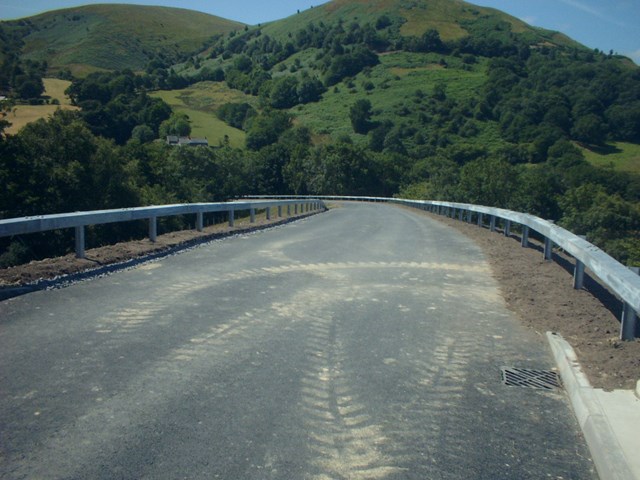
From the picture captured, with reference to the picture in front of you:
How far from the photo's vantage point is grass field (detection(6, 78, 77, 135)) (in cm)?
8610

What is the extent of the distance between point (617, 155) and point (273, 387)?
122504mm

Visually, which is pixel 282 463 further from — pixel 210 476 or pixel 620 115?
pixel 620 115

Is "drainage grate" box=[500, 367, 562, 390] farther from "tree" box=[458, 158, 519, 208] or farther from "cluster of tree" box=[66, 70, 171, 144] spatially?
"cluster of tree" box=[66, 70, 171, 144]

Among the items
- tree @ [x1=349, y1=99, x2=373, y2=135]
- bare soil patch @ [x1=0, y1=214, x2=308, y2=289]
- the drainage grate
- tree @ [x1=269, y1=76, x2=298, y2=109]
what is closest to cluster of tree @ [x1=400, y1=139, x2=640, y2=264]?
tree @ [x1=349, y1=99, x2=373, y2=135]

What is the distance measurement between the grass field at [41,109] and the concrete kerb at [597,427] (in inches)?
2704

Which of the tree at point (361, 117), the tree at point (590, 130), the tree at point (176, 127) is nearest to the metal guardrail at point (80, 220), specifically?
the tree at point (590, 130)

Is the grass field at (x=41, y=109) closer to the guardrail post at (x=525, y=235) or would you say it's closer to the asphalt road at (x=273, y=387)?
the guardrail post at (x=525, y=235)

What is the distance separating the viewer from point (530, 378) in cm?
487

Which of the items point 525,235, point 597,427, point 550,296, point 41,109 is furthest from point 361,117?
point 597,427

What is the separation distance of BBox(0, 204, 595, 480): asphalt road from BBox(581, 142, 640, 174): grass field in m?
107

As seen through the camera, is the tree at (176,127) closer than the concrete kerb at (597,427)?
No

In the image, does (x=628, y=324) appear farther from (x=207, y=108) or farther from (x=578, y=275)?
(x=207, y=108)

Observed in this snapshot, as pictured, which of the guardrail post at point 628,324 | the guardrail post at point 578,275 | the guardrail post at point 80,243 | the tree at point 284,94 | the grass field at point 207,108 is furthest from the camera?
the tree at point 284,94

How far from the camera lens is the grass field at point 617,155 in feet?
340
